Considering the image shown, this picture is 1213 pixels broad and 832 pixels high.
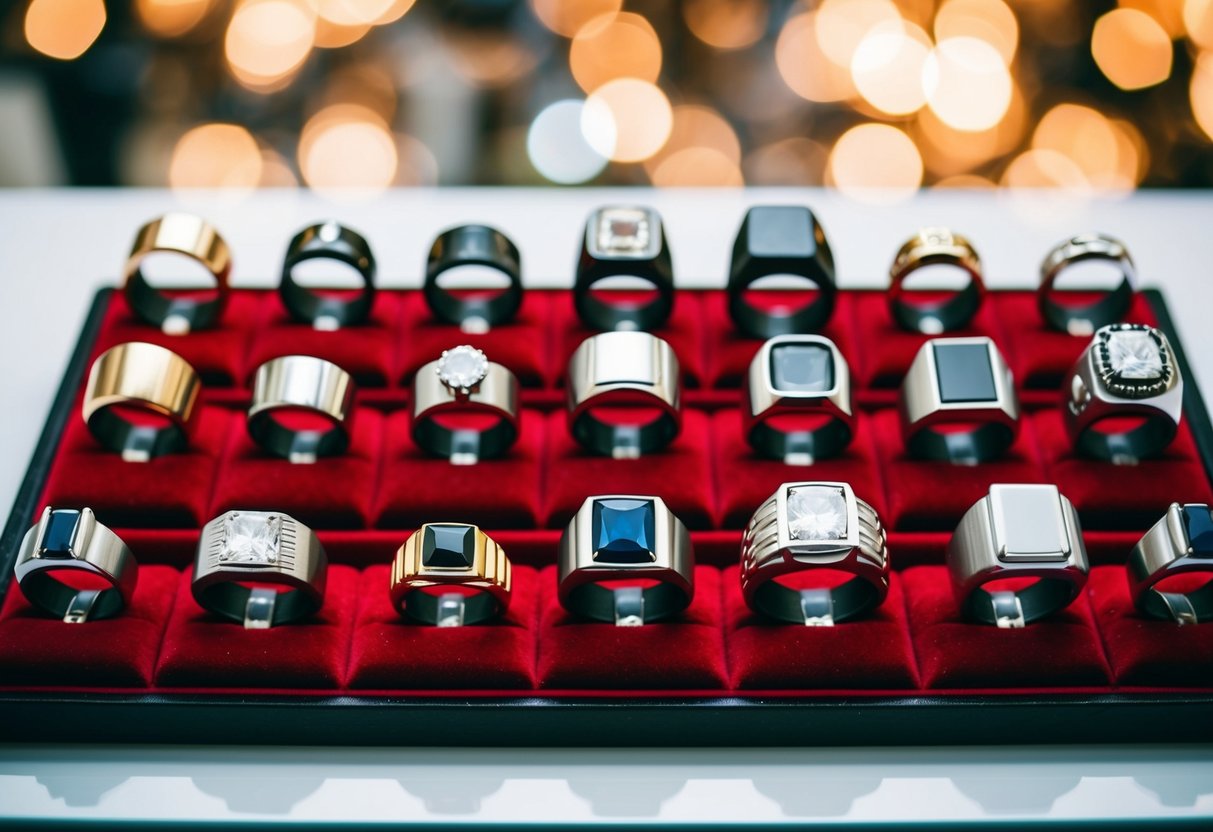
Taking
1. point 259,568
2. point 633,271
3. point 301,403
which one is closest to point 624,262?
point 633,271

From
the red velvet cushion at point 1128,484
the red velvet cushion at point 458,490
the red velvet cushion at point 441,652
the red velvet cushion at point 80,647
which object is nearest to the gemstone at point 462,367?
the red velvet cushion at point 458,490

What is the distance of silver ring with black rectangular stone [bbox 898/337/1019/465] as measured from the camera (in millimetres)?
2463

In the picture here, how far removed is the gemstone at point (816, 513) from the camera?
223cm

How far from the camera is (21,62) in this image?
4.28 m

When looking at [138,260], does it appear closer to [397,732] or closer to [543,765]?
[397,732]

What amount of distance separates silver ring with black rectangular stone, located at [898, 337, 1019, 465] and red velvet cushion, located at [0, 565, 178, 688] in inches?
52.6

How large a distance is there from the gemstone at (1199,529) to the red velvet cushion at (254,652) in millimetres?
1349

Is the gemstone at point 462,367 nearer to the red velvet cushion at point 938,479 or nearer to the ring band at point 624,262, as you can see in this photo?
the ring band at point 624,262

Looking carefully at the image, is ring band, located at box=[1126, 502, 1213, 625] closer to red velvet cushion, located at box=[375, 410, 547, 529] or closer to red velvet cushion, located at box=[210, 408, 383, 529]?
red velvet cushion, located at box=[375, 410, 547, 529]

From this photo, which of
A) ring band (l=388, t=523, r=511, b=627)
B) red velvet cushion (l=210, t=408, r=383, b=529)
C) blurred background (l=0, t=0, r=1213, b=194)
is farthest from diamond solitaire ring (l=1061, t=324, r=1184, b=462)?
blurred background (l=0, t=0, r=1213, b=194)

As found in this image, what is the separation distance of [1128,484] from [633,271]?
3.16 feet

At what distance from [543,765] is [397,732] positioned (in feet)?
0.77

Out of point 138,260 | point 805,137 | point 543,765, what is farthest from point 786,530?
point 805,137

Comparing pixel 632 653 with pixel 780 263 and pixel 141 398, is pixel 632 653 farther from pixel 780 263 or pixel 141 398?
pixel 141 398
